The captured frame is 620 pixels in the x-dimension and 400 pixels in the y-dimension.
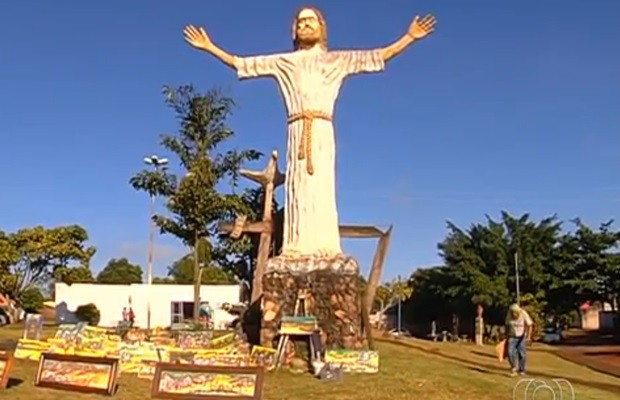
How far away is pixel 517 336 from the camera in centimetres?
1842

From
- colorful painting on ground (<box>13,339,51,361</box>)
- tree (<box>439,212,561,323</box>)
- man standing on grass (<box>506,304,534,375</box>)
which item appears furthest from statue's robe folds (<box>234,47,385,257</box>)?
tree (<box>439,212,561,323</box>)

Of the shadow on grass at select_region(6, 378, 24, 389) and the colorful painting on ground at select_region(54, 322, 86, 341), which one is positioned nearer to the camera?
the shadow on grass at select_region(6, 378, 24, 389)

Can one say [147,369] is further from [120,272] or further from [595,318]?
[120,272]

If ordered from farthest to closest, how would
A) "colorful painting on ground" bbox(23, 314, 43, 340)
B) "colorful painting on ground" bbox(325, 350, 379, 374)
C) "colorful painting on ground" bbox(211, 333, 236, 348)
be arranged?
"colorful painting on ground" bbox(23, 314, 43, 340)
"colorful painting on ground" bbox(211, 333, 236, 348)
"colorful painting on ground" bbox(325, 350, 379, 374)

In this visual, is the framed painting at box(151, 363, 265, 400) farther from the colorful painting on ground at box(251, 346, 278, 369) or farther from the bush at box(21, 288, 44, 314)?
the bush at box(21, 288, 44, 314)

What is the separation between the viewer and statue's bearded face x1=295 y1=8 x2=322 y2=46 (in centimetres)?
2177

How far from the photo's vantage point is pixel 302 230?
21.5 metres

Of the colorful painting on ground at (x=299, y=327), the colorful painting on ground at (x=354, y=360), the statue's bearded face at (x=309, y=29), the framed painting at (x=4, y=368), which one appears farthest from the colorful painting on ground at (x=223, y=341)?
the statue's bearded face at (x=309, y=29)

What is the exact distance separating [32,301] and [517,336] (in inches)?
1809

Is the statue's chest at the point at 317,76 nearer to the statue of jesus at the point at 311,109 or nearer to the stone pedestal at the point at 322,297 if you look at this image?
the statue of jesus at the point at 311,109

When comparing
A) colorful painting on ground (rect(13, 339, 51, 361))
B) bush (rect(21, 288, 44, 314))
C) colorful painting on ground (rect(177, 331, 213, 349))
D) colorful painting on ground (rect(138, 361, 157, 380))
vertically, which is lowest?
colorful painting on ground (rect(138, 361, 157, 380))

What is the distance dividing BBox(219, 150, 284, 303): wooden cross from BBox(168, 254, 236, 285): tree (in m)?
35.2

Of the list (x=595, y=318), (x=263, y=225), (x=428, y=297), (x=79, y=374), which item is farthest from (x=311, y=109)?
(x=595, y=318)

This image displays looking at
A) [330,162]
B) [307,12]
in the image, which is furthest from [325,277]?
[307,12]
